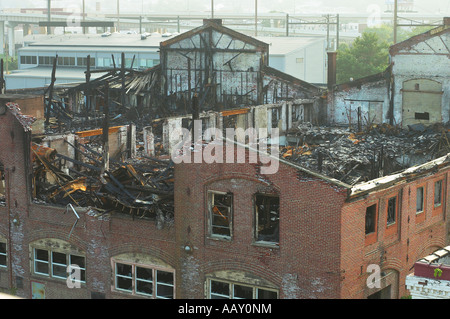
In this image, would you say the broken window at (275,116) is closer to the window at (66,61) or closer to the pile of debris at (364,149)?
the pile of debris at (364,149)

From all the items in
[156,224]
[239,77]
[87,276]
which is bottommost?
[87,276]

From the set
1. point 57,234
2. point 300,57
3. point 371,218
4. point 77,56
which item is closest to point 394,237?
point 371,218

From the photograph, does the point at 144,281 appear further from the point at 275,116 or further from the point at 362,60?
the point at 362,60

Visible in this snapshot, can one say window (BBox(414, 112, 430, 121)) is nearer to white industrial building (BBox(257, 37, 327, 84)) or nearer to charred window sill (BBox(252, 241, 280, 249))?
charred window sill (BBox(252, 241, 280, 249))

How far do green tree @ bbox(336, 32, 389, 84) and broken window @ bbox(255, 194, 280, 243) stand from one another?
59.6 meters

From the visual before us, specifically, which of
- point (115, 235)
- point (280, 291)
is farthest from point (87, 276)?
point (280, 291)

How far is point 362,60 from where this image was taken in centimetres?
8388

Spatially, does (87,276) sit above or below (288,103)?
below

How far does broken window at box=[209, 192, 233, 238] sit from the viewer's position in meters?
23.7

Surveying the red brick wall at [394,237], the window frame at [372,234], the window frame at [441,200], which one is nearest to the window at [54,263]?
the red brick wall at [394,237]
